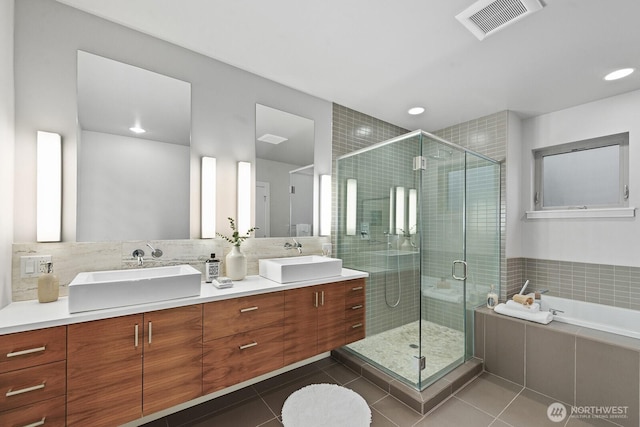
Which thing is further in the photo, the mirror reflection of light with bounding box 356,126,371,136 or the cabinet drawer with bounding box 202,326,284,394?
the mirror reflection of light with bounding box 356,126,371,136

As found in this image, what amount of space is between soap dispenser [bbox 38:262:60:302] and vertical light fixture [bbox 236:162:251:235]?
3.59 ft

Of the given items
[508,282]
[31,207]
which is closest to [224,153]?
[31,207]

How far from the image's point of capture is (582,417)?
6.39 ft

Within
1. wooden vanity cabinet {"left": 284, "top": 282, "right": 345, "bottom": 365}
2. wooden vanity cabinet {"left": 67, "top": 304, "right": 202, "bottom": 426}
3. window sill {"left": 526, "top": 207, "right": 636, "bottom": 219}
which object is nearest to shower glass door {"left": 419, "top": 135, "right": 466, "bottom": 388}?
wooden vanity cabinet {"left": 284, "top": 282, "right": 345, "bottom": 365}

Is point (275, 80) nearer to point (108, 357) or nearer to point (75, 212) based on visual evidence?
point (75, 212)

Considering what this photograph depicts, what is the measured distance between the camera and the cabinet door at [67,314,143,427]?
124cm

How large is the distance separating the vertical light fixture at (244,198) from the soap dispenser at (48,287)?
109 cm

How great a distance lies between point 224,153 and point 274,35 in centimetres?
91

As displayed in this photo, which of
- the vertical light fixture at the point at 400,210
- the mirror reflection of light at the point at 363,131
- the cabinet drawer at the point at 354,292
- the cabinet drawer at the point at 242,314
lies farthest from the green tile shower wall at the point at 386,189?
the cabinet drawer at the point at 242,314

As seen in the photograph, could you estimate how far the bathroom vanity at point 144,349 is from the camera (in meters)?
1.16

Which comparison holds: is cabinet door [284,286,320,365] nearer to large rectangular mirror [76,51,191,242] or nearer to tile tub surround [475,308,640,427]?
large rectangular mirror [76,51,191,242]

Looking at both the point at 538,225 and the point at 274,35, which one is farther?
the point at 538,225

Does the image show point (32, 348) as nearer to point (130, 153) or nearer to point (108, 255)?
point (108, 255)

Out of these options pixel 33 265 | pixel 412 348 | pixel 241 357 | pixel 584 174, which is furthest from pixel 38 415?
pixel 584 174
